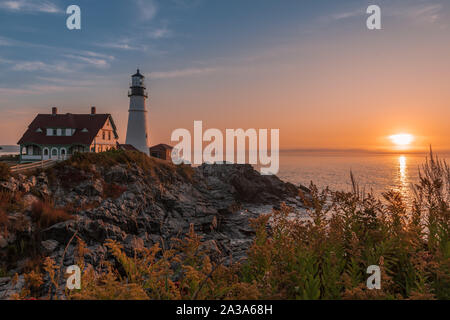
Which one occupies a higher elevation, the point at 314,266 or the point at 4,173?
the point at 4,173

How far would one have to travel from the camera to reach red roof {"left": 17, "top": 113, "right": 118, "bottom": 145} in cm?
3912

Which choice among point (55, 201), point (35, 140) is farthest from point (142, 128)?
point (55, 201)

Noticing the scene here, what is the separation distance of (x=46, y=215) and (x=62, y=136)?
29.4 metres

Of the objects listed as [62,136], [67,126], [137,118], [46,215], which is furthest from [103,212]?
[137,118]

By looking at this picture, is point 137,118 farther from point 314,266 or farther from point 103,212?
point 314,266

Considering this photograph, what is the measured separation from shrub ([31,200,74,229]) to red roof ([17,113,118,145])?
24.8 metres

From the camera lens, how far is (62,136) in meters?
39.9

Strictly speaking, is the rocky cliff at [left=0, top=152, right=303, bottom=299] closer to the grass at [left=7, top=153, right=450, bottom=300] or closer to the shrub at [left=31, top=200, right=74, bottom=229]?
the shrub at [left=31, top=200, right=74, bottom=229]

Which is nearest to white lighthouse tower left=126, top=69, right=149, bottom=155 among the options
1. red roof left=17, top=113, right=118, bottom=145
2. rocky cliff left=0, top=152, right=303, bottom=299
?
red roof left=17, top=113, right=118, bottom=145

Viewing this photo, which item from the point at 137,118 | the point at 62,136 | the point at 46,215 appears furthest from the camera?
the point at 137,118

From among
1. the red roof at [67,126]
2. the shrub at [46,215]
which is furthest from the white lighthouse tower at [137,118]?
the shrub at [46,215]

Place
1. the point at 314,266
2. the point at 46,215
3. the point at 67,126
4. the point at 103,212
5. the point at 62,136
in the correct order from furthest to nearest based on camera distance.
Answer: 1. the point at 67,126
2. the point at 62,136
3. the point at 103,212
4. the point at 46,215
5. the point at 314,266

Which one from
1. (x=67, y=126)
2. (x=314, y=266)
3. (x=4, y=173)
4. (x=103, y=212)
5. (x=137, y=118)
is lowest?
(x=103, y=212)

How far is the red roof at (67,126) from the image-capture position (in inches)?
1540
